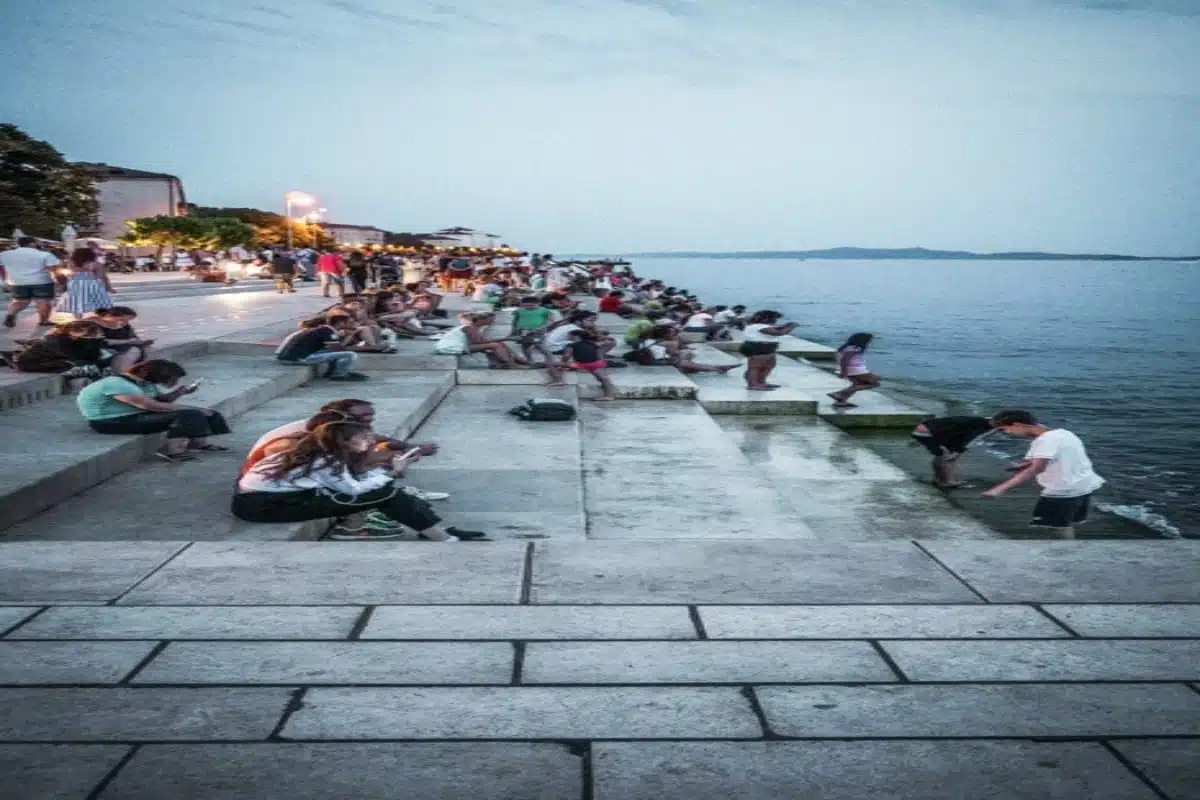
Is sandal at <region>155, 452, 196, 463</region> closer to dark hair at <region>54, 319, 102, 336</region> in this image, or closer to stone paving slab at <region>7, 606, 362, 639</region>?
dark hair at <region>54, 319, 102, 336</region>

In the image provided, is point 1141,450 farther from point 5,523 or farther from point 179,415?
point 5,523

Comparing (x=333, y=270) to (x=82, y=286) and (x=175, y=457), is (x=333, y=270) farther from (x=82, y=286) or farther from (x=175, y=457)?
(x=175, y=457)

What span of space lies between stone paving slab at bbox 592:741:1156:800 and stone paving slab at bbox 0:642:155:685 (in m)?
1.98

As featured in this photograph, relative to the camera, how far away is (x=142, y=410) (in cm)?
779

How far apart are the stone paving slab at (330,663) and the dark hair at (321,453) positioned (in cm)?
210

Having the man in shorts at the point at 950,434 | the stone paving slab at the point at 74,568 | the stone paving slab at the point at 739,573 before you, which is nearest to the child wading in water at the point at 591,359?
the man in shorts at the point at 950,434

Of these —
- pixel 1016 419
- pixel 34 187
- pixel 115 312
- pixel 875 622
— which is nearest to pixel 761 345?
pixel 1016 419

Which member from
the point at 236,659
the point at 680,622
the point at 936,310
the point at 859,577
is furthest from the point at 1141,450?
the point at 936,310

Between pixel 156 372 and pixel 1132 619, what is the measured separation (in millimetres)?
7109

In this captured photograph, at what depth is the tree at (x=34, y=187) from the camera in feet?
103

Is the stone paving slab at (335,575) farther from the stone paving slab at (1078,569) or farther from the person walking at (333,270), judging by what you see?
the person walking at (333,270)

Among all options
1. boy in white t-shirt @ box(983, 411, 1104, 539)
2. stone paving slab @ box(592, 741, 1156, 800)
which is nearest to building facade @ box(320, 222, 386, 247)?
boy in white t-shirt @ box(983, 411, 1104, 539)

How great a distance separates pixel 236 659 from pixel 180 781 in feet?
3.08

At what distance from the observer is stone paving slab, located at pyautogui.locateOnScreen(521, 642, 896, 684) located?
3.62 metres
